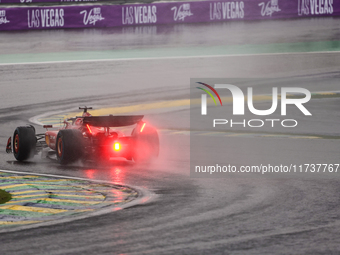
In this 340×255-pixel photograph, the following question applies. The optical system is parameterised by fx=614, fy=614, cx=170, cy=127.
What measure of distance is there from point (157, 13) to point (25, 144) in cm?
1606

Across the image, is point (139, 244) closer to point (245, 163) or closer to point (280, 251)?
point (280, 251)

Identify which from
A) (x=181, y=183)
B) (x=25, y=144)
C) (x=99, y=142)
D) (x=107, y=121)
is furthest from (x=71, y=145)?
(x=181, y=183)

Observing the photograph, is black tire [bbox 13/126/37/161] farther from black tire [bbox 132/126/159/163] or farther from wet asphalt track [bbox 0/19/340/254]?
black tire [bbox 132/126/159/163]

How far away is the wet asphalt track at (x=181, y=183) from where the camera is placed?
6512mm

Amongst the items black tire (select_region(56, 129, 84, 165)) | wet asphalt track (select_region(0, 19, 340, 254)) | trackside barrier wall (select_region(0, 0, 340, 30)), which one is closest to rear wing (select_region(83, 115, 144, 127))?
black tire (select_region(56, 129, 84, 165))

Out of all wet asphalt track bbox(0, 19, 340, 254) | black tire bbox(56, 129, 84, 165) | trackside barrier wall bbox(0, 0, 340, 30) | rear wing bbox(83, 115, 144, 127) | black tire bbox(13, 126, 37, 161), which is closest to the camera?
wet asphalt track bbox(0, 19, 340, 254)

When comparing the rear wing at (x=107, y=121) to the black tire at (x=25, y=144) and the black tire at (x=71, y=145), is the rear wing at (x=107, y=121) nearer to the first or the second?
the black tire at (x=71, y=145)

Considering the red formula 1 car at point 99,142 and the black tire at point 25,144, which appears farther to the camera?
the black tire at point 25,144

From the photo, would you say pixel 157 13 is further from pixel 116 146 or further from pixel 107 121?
pixel 116 146

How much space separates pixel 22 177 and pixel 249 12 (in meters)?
19.5

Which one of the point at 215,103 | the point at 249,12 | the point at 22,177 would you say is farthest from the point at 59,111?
the point at 249,12

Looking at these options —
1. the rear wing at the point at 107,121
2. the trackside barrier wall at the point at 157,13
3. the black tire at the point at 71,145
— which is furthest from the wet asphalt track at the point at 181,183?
the trackside barrier wall at the point at 157,13

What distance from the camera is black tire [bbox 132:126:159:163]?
12258 mm

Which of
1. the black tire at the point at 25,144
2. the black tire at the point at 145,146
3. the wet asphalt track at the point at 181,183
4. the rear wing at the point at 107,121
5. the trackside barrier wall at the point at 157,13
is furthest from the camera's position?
the trackside barrier wall at the point at 157,13
